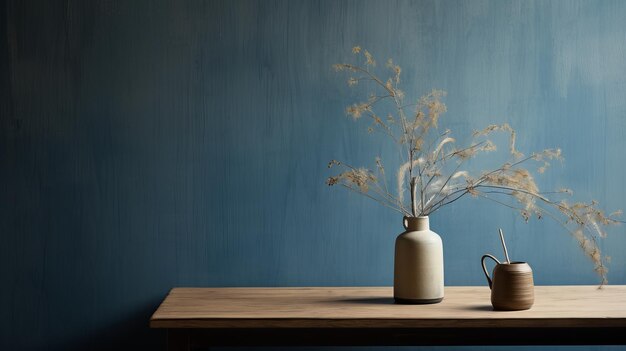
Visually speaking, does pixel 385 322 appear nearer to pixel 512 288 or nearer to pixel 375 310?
pixel 375 310

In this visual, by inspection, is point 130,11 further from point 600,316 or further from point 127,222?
point 600,316

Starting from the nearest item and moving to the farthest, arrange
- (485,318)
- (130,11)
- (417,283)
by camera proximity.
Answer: (485,318)
(417,283)
(130,11)

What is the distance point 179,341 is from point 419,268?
740mm

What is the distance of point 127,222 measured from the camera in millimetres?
2615

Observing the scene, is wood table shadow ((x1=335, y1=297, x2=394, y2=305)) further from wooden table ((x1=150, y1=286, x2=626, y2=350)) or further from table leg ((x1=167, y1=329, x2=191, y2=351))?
table leg ((x1=167, y1=329, x2=191, y2=351))

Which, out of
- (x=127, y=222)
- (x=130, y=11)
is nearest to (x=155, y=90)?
(x=130, y=11)

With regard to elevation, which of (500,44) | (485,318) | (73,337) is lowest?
(73,337)

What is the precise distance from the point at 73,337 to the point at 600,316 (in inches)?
69.9

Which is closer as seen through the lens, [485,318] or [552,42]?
[485,318]

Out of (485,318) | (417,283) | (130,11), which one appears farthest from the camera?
(130,11)

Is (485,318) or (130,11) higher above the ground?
(130,11)

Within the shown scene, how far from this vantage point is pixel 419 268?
7.23ft

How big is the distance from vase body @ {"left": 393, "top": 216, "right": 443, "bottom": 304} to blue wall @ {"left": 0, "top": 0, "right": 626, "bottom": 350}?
41 cm

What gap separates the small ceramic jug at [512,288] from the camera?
82.4 inches
